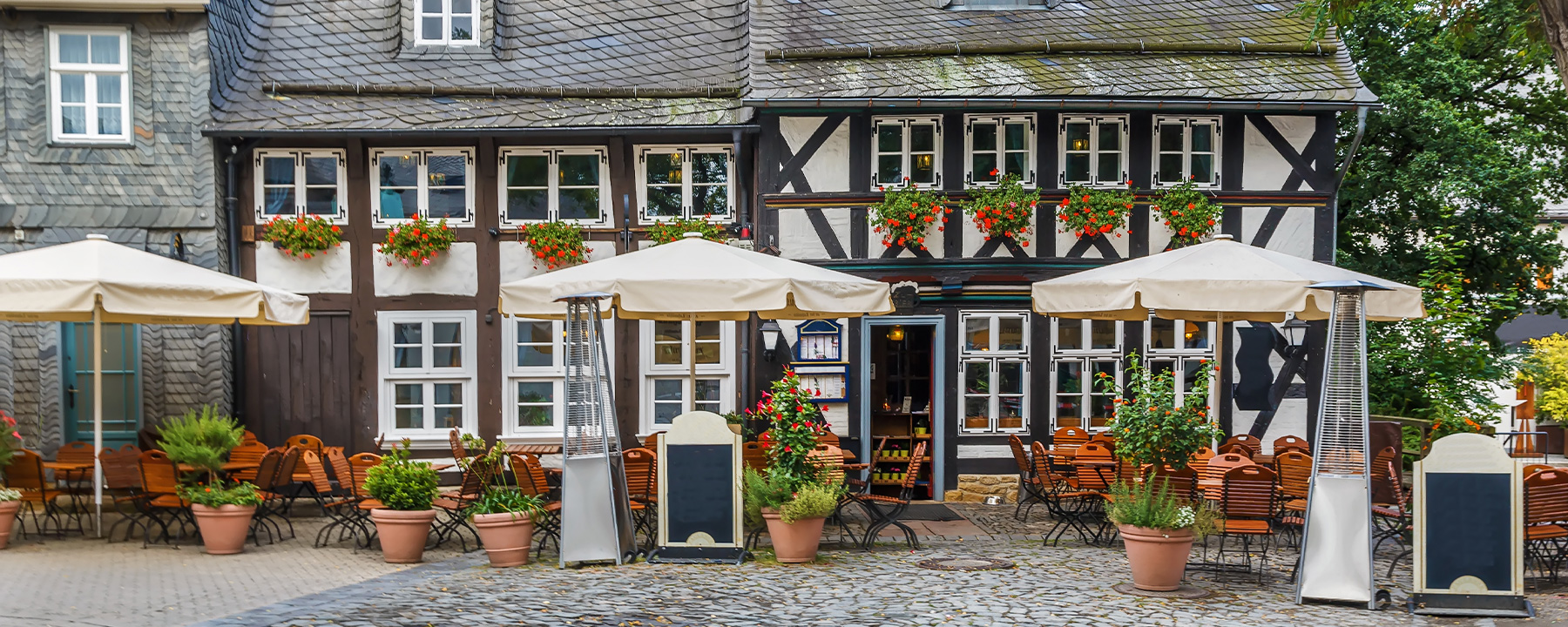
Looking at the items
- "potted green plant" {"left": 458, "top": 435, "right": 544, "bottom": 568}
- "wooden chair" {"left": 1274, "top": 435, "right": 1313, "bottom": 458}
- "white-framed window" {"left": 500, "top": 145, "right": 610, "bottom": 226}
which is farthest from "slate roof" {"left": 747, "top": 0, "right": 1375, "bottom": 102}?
"potted green plant" {"left": 458, "top": 435, "right": 544, "bottom": 568}

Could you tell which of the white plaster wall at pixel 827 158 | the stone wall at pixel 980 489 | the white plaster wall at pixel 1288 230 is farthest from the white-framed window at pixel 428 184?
the white plaster wall at pixel 1288 230

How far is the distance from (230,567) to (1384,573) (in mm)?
8543

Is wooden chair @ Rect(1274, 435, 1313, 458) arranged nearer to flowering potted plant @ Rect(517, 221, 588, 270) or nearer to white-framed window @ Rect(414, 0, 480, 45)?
flowering potted plant @ Rect(517, 221, 588, 270)

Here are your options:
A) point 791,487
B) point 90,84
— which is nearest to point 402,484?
point 791,487

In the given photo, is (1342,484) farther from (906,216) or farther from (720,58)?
(720,58)

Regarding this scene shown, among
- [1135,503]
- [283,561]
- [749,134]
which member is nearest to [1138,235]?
[749,134]

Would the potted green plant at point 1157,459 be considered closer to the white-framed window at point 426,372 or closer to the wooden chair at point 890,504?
the wooden chair at point 890,504

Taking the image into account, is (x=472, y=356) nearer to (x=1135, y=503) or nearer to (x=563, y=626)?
(x=563, y=626)

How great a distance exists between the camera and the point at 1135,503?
26.0 feet

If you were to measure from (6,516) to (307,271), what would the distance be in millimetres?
4122

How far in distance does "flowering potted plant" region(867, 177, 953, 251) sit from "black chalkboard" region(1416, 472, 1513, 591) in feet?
19.6

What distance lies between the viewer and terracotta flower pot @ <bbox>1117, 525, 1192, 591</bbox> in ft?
25.7

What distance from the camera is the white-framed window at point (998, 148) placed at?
1284cm

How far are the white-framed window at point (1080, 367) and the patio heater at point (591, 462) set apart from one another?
5.64 metres
